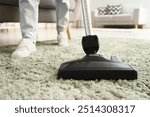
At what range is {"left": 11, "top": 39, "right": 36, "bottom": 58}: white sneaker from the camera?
1067mm

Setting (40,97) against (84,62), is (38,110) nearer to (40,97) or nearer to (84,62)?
(40,97)

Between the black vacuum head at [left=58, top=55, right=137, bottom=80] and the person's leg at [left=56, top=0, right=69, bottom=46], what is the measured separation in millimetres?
886

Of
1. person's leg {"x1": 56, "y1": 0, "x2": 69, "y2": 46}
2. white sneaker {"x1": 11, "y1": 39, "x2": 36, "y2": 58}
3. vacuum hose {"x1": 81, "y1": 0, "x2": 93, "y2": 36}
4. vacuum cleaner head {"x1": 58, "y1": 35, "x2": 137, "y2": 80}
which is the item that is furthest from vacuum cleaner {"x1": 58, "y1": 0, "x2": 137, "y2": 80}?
person's leg {"x1": 56, "y1": 0, "x2": 69, "y2": 46}

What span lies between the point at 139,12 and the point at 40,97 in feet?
16.2

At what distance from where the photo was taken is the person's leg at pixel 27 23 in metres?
1.11

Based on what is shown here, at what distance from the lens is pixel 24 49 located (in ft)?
3.65

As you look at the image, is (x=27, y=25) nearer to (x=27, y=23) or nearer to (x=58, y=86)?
(x=27, y=23)

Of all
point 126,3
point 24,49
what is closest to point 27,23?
point 24,49

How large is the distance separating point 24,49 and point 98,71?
22.6 inches

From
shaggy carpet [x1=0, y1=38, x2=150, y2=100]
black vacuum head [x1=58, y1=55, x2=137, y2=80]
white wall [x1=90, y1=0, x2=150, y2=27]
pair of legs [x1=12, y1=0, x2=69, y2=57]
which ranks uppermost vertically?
white wall [x1=90, y1=0, x2=150, y2=27]

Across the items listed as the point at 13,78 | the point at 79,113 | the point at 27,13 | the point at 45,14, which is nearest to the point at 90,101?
the point at 79,113

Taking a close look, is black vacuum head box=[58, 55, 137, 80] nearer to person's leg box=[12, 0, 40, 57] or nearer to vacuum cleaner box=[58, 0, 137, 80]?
vacuum cleaner box=[58, 0, 137, 80]

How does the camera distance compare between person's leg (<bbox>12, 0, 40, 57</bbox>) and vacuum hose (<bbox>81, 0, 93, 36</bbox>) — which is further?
person's leg (<bbox>12, 0, 40, 57</bbox>)

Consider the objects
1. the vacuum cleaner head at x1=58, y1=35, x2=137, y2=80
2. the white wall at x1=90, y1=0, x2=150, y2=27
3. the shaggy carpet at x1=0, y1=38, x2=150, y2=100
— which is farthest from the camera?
the white wall at x1=90, y1=0, x2=150, y2=27
